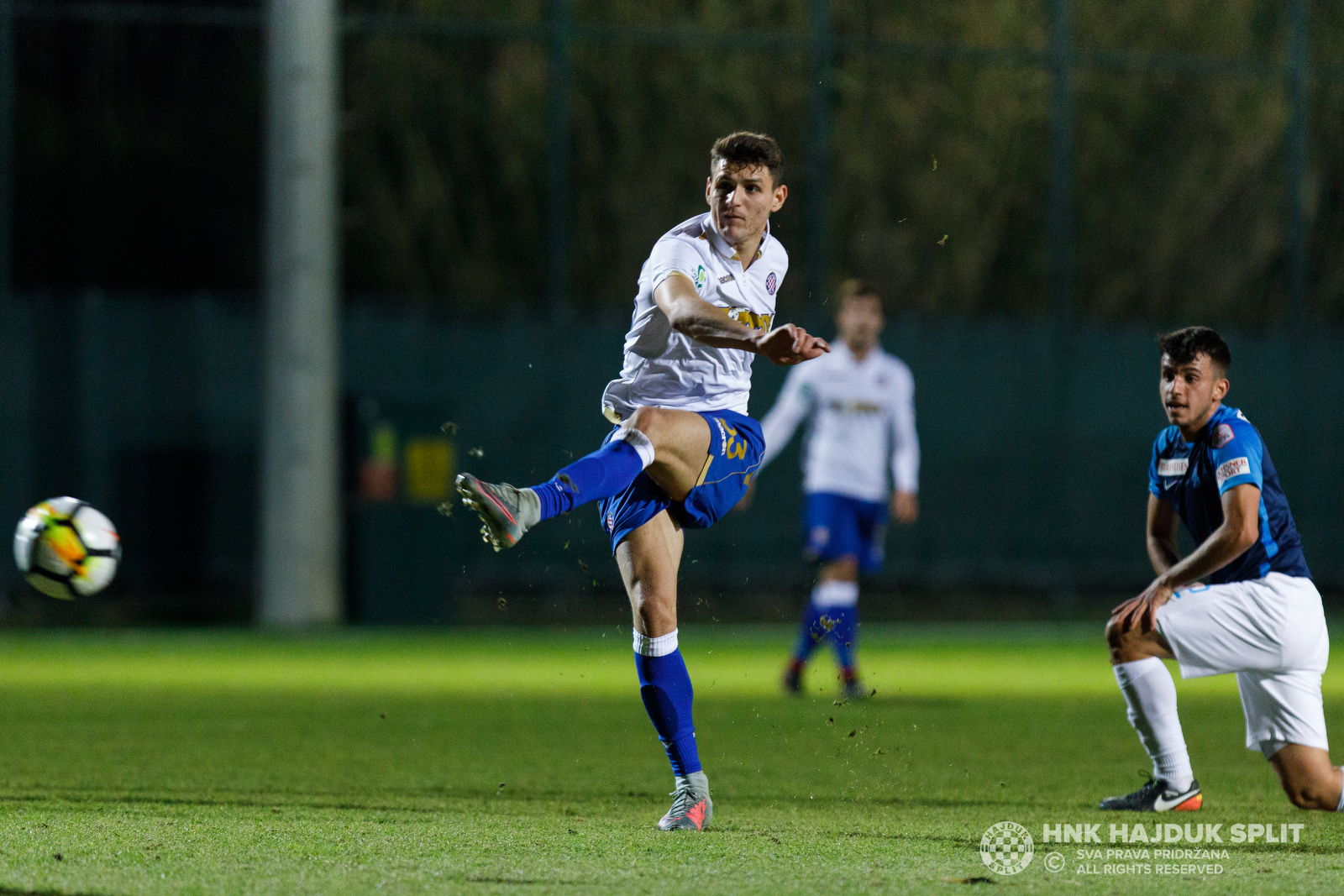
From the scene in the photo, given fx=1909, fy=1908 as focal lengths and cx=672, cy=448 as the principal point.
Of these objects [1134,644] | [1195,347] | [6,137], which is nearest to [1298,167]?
[6,137]

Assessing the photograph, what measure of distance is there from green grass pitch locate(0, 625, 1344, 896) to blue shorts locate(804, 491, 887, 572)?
2.78ft

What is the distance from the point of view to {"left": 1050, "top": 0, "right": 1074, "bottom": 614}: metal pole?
19438 millimetres

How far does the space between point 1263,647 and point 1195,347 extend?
3.60 ft

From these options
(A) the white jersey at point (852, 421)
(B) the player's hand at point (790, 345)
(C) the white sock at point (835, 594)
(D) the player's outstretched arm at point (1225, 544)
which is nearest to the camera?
(B) the player's hand at point (790, 345)

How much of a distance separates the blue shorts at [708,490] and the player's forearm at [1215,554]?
5.21 feet

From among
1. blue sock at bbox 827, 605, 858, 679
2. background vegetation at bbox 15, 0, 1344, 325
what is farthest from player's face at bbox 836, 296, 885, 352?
background vegetation at bbox 15, 0, 1344, 325

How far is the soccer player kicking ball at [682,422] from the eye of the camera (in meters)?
6.45

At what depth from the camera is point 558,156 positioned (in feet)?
61.1

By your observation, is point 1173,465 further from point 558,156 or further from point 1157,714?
point 558,156

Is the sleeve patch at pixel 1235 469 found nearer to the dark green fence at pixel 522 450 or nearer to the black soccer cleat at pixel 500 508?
the black soccer cleat at pixel 500 508

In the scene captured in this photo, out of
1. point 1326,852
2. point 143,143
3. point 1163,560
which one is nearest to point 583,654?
point 143,143

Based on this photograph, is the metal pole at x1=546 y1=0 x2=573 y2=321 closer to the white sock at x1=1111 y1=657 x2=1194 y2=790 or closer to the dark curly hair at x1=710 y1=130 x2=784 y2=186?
the white sock at x1=1111 y1=657 x2=1194 y2=790

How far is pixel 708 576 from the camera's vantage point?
60.9ft

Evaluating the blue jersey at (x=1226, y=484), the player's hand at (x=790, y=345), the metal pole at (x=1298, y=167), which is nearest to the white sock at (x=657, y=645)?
the player's hand at (x=790, y=345)
